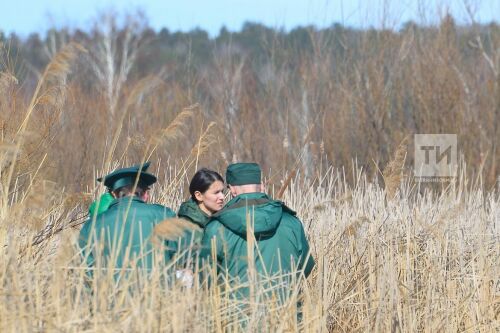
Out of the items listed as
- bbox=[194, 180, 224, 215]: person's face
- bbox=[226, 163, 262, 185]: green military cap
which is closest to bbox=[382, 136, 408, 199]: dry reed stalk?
bbox=[226, 163, 262, 185]: green military cap

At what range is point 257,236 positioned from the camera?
5621 mm

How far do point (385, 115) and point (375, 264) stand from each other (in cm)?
1024

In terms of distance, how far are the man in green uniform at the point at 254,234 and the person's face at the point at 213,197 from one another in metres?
0.33

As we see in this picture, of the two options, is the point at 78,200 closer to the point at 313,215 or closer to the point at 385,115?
the point at 313,215

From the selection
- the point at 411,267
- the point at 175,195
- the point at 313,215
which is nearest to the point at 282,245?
the point at 411,267

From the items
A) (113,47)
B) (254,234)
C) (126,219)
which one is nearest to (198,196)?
(254,234)

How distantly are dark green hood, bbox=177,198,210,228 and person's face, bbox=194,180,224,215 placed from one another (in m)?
0.06

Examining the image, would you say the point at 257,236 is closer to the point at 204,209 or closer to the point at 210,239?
the point at 210,239

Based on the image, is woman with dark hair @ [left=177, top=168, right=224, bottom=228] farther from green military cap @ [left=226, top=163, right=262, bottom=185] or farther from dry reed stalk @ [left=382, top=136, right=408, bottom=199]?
dry reed stalk @ [left=382, top=136, right=408, bottom=199]

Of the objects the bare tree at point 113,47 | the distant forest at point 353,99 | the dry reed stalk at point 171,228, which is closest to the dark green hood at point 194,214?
the dry reed stalk at point 171,228

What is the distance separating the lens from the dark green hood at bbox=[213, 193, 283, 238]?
550cm

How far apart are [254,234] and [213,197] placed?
0.69 m

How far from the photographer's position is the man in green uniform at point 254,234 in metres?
5.50

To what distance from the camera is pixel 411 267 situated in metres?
6.65
